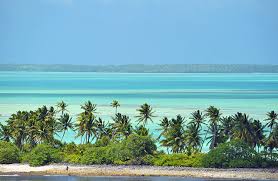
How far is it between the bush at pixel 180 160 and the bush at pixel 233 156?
815 mm

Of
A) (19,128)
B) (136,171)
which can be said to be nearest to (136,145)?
(136,171)

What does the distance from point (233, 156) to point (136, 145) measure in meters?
8.80

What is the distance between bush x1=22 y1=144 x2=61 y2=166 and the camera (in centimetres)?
7119

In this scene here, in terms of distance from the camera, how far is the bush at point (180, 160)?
70625 mm

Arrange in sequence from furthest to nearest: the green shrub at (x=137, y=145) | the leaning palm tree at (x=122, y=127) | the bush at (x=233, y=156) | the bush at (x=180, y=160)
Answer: the leaning palm tree at (x=122, y=127), the green shrub at (x=137, y=145), the bush at (x=180, y=160), the bush at (x=233, y=156)

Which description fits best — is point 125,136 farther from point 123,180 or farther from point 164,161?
point 123,180

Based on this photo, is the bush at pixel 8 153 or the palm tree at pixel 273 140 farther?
the palm tree at pixel 273 140

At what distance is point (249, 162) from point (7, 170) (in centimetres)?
2161

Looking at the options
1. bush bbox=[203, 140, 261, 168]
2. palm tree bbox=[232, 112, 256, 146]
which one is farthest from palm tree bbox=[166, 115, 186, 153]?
bush bbox=[203, 140, 261, 168]

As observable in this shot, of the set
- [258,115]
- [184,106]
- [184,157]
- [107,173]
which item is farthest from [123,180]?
[184,106]

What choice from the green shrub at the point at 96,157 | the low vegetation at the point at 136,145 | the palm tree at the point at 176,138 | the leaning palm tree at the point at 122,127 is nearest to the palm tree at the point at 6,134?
the low vegetation at the point at 136,145

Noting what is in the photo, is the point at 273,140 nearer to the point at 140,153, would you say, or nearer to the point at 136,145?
the point at 140,153

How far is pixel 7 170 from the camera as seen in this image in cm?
7006

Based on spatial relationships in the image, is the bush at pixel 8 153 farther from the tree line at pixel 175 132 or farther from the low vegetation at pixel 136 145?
the tree line at pixel 175 132
